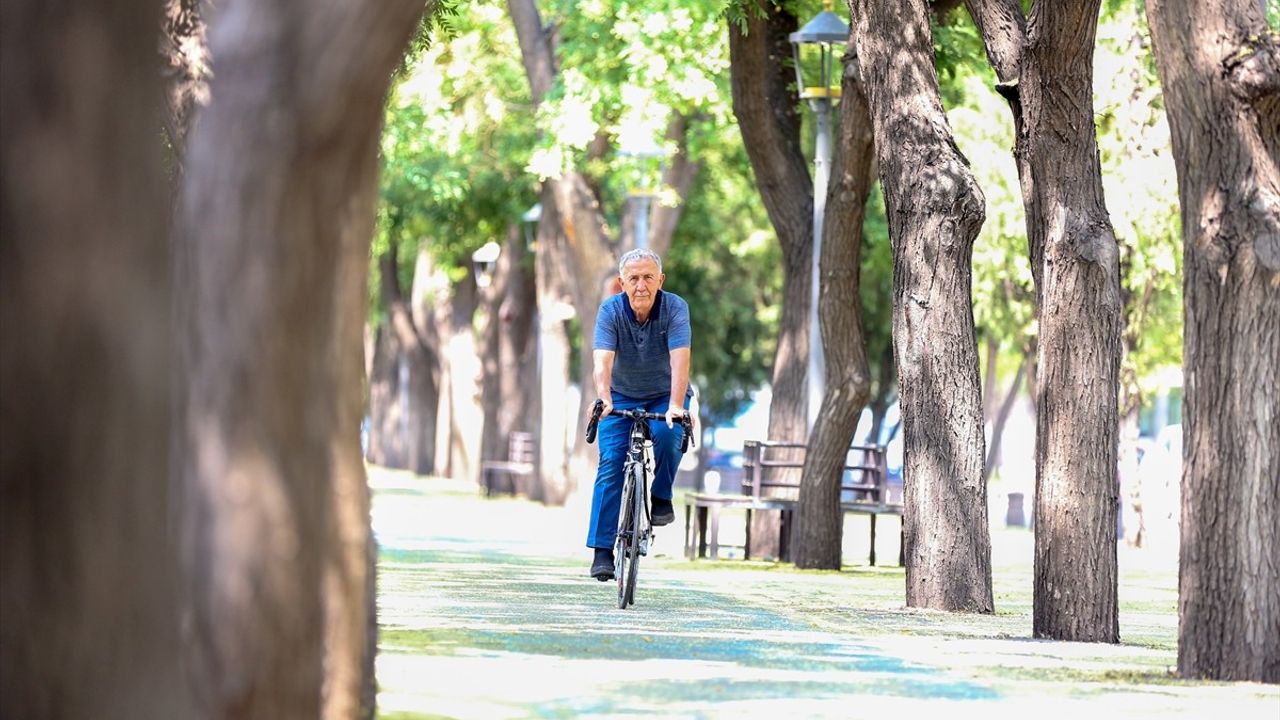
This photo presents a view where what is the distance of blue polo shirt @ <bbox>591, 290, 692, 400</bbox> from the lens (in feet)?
48.0

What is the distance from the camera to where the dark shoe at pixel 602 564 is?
47.7 ft

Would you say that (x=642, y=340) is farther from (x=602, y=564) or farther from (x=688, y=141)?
(x=688, y=141)

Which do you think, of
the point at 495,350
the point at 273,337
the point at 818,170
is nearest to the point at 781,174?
the point at 818,170

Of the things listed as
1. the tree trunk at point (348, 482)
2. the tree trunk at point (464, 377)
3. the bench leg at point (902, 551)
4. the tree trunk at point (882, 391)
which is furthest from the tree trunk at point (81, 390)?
the tree trunk at point (882, 391)

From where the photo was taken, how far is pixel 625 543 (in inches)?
555

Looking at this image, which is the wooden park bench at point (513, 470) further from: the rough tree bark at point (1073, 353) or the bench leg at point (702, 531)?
→ the rough tree bark at point (1073, 353)

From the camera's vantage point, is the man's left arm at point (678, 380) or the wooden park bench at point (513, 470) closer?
the man's left arm at point (678, 380)

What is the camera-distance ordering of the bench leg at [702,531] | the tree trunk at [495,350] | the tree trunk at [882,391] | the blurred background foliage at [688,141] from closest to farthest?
the bench leg at [702,531], the blurred background foliage at [688,141], the tree trunk at [495,350], the tree trunk at [882,391]

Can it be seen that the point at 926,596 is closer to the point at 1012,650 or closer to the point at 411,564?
the point at 1012,650

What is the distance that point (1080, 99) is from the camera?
12891 millimetres

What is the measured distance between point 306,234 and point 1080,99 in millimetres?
7697

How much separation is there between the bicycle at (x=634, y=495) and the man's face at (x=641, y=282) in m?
0.68

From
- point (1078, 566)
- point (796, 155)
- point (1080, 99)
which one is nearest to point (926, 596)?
point (1078, 566)

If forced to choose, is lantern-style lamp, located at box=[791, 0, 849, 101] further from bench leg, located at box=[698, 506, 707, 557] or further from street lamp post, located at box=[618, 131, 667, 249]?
street lamp post, located at box=[618, 131, 667, 249]
